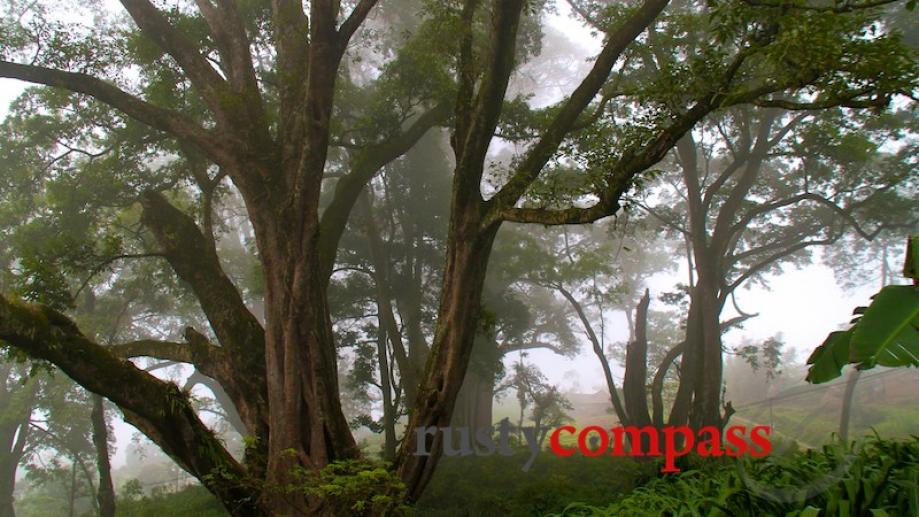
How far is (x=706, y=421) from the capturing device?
9617 millimetres

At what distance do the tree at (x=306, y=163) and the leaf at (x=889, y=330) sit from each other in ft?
5.94

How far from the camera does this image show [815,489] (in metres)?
2.34

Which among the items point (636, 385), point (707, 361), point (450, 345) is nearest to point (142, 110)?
point (450, 345)

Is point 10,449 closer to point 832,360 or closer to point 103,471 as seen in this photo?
point 103,471

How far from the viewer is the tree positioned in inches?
159

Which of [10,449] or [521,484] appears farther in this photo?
[10,449]

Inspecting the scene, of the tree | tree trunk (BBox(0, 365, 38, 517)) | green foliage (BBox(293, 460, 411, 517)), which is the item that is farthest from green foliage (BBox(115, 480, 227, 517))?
green foliage (BBox(293, 460, 411, 517))

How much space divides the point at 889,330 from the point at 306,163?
4.58 metres

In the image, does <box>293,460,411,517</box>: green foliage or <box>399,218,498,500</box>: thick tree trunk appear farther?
<box>399,218,498,500</box>: thick tree trunk

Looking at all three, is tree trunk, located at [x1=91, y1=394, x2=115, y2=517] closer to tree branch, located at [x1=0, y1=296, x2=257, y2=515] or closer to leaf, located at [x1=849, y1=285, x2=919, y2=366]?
tree branch, located at [x1=0, y1=296, x2=257, y2=515]

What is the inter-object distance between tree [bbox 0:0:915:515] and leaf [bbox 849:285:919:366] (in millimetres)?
1809

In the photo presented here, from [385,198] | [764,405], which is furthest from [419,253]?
[764,405]

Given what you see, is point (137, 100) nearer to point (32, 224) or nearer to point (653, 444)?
point (32, 224)

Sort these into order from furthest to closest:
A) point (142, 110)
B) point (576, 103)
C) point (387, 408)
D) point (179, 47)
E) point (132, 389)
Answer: point (387, 408) < point (179, 47) < point (142, 110) < point (576, 103) < point (132, 389)
